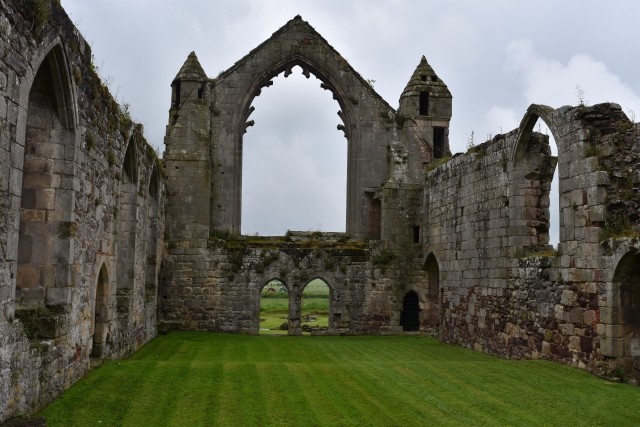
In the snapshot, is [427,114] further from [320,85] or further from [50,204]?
[50,204]

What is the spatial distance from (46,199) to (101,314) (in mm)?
3290

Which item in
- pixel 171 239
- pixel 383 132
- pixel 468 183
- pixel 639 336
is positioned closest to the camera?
pixel 639 336

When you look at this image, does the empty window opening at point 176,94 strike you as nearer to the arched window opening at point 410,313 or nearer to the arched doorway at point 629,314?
the arched window opening at point 410,313

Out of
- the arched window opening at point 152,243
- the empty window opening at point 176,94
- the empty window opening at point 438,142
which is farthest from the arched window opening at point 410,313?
the empty window opening at point 176,94

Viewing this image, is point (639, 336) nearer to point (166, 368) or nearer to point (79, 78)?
point (166, 368)

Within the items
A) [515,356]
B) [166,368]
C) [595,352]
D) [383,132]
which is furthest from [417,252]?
[166,368]

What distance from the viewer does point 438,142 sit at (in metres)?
19.9

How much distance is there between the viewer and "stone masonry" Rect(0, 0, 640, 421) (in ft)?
25.3

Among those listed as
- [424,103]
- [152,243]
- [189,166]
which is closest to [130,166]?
[152,243]

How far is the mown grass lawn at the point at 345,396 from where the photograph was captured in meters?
7.16

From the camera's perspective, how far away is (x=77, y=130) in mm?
8266

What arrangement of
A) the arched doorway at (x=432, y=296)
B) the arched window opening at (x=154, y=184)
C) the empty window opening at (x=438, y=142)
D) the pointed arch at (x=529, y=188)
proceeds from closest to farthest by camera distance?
the pointed arch at (x=529, y=188)
the arched window opening at (x=154, y=184)
the arched doorway at (x=432, y=296)
the empty window opening at (x=438, y=142)

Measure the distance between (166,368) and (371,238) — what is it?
10.2 metres

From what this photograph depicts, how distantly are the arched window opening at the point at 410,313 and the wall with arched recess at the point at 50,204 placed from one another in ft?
32.3
